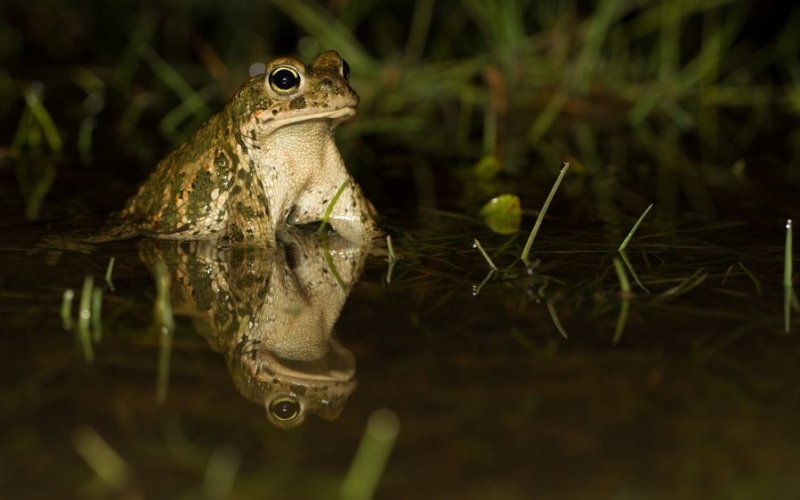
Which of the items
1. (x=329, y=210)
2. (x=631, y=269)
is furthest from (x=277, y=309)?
(x=631, y=269)

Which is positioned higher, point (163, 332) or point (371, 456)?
point (371, 456)

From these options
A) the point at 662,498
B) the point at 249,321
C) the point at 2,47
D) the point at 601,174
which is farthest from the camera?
the point at 2,47

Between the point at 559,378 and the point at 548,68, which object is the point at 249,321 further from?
the point at 548,68

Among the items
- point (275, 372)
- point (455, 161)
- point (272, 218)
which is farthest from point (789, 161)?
point (275, 372)

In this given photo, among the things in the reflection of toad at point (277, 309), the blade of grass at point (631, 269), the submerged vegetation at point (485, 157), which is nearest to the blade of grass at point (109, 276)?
the submerged vegetation at point (485, 157)

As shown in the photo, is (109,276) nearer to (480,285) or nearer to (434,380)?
(480,285)

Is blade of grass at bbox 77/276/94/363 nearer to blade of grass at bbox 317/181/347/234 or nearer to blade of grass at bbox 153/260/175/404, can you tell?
blade of grass at bbox 153/260/175/404
